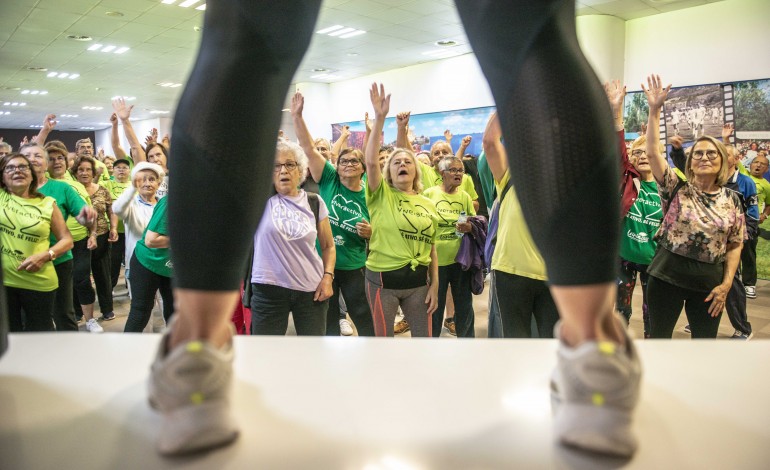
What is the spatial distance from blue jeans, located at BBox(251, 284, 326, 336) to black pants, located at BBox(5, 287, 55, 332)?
1375 mm

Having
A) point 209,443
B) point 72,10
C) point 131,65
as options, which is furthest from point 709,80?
point 131,65

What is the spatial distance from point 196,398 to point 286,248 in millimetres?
2345

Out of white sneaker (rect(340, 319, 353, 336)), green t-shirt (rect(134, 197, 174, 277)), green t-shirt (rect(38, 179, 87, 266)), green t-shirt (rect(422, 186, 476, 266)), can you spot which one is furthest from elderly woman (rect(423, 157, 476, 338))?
green t-shirt (rect(38, 179, 87, 266))

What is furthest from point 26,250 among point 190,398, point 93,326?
point 190,398

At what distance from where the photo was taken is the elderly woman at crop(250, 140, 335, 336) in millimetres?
2797

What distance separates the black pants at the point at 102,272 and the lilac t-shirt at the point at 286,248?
2.75 m

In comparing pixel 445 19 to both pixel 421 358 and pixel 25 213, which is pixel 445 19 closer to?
pixel 25 213

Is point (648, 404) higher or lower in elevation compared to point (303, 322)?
higher

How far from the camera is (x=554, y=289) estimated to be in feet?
1.66

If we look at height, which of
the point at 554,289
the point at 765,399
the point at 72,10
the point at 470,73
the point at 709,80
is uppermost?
the point at 72,10

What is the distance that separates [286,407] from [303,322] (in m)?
2.37

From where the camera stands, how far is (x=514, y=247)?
2.73m

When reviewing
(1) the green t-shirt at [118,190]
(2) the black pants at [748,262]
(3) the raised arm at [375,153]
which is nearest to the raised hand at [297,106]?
(3) the raised arm at [375,153]

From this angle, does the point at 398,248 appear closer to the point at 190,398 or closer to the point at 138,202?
the point at 138,202
